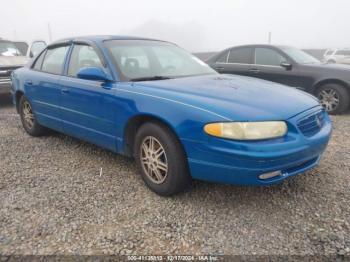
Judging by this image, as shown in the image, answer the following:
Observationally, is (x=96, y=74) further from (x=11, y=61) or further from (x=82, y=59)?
(x=11, y=61)

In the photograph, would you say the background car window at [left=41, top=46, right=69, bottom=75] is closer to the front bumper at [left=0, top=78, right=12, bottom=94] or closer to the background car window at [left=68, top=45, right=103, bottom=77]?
the background car window at [left=68, top=45, right=103, bottom=77]

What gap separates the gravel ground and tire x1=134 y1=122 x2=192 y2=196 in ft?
0.44

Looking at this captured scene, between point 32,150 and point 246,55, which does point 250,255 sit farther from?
point 246,55

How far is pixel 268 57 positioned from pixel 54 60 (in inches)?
180

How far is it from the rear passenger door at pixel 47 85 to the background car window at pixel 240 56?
4311mm

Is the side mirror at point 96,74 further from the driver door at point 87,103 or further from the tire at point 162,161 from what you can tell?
the tire at point 162,161

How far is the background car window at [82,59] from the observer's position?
3.85m

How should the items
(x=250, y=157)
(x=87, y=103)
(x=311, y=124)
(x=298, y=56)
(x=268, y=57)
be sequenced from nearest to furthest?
1. (x=250, y=157)
2. (x=311, y=124)
3. (x=87, y=103)
4. (x=298, y=56)
5. (x=268, y=57)

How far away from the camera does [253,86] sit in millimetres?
3391

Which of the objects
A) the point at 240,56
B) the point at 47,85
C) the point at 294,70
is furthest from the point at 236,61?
the point at 47,85

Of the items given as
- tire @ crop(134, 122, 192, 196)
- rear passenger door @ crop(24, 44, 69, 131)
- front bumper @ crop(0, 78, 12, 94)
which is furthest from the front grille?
front bumper @ crop(0, 78, 12, 94)

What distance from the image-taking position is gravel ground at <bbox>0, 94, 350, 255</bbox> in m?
2.48

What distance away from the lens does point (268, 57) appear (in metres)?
7.31

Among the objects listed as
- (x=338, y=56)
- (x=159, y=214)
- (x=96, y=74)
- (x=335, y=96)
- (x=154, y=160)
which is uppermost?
(x=96, y=74)
